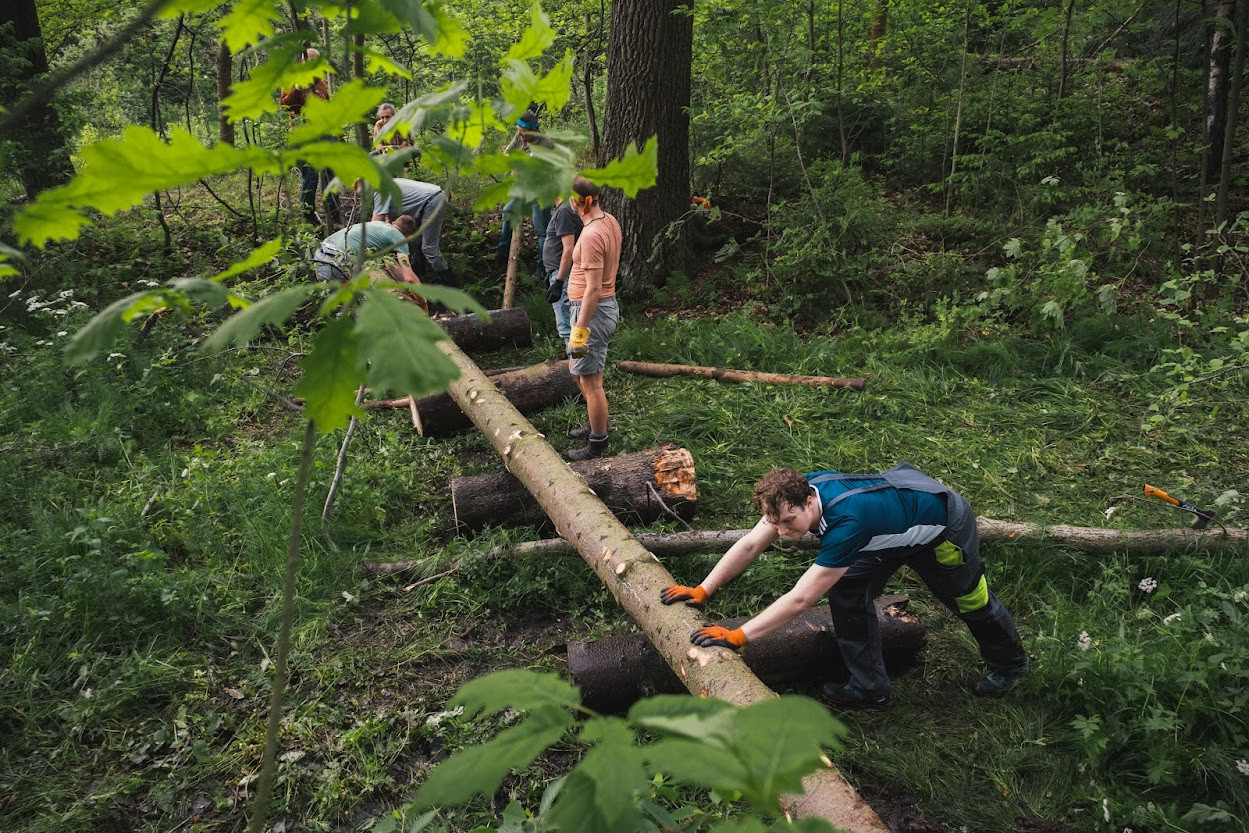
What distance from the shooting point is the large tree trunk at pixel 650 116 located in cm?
804

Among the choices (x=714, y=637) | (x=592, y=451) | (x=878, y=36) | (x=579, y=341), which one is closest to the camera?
(x=714, y=637)

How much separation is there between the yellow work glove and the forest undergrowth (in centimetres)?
85

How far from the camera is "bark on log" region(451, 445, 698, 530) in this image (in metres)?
4.80

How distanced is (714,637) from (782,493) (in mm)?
705

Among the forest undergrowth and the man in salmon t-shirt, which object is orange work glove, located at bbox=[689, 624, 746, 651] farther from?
the man in salmon t-shirt

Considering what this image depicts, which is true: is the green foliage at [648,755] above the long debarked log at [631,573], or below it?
above

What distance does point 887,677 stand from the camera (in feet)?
11.9

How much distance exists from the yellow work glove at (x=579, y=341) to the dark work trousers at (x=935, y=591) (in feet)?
8.80

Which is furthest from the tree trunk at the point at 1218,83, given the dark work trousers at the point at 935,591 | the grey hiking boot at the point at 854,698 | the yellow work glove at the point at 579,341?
the grey hiking boot at the point at 854,698

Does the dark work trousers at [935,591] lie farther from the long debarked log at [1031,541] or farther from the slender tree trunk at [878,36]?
the slender tree trunk at [878,36]

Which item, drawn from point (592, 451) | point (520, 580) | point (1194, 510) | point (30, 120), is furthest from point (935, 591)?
point (30, 120)

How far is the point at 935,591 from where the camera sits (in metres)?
3.66

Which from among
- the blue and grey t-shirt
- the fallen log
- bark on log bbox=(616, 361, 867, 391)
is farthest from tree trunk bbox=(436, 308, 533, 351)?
the blue and grey t-shirt

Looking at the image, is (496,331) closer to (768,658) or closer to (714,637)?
(768,658)
